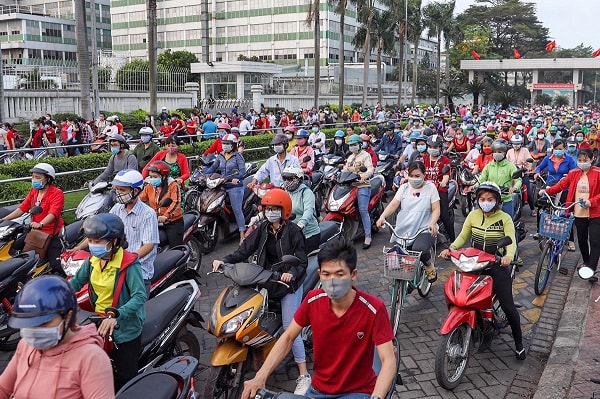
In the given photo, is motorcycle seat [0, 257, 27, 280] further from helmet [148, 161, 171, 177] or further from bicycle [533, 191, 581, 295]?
bicycle [533, 191, 581, 295]

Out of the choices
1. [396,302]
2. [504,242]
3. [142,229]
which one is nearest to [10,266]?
[142,229]

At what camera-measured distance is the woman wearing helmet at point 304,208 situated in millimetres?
6609

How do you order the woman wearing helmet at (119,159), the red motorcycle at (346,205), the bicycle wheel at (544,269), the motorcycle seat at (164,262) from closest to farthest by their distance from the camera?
the motorcycle seat at (164,262) → the bicycle wheel at (544,269) → the woman wearing helmet at (119,159) → the red motorcycle at (346,205)

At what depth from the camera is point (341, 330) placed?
3.21 meters

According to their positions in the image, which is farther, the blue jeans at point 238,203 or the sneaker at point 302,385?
the blue jeans at point 238,203

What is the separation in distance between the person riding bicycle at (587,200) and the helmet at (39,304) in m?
6.74

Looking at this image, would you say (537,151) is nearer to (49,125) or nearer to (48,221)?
(48,221)

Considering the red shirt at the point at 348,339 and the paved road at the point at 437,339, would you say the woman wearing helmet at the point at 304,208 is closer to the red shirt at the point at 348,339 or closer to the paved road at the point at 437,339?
the paved road at the point at 437,339

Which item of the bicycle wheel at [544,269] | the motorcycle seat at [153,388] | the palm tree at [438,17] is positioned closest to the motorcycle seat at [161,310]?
the motorcycle seat at [153,388]

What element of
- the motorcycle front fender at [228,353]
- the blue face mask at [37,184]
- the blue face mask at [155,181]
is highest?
the blue face mask at [37,184]

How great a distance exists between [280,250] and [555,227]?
4.15 meters

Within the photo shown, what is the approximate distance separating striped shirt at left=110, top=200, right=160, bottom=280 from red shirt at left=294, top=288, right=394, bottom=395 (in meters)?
2.40

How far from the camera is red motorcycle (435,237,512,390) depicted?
193 inches

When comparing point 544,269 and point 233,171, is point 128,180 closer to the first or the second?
point 233,171
